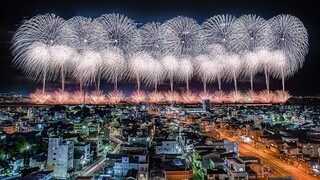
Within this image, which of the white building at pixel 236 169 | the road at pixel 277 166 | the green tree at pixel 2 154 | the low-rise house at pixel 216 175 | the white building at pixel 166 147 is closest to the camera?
the white building at pixel 236 169

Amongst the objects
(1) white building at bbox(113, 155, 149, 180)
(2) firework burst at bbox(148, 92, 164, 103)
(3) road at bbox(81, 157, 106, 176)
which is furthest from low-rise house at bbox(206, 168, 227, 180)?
(2) firework burst at bbox(148, 92, 164, 103)

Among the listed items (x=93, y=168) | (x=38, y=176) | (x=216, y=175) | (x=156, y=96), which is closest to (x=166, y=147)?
(x=93, y=168)

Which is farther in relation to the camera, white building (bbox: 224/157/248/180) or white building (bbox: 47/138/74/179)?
white building (bbox: 47/138/74/179)

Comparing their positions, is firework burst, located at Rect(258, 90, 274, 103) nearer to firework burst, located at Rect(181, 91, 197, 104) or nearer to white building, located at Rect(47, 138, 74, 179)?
firework burst, located at Rect(181, 91, 197, 104)

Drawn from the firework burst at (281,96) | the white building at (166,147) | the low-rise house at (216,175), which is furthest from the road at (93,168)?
the firework burst at (281,96)

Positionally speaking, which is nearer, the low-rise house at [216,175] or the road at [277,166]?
the low-rise house at [216,175]

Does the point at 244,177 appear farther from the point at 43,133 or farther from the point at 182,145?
the point at 43,133

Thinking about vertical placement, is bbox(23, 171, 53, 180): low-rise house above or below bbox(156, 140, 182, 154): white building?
below

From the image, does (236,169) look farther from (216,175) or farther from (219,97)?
(219,97)

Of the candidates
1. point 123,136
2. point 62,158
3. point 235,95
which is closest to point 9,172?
point 62,158

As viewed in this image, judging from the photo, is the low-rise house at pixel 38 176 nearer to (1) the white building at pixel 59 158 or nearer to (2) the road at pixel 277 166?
(1) the white building at pixel 59 158
